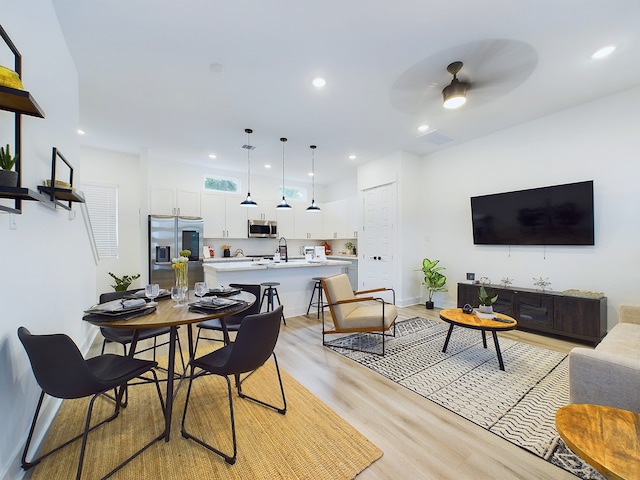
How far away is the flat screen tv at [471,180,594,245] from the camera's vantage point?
3.64 m

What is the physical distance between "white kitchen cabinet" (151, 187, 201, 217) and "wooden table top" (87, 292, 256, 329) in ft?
13.5

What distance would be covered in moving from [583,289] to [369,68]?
4.03m

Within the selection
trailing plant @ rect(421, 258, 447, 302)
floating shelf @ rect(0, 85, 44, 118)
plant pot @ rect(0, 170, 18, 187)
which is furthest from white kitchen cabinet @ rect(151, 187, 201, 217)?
trailing plant @ rect(421, 258, 447, 302)

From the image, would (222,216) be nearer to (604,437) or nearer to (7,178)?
(7,178)

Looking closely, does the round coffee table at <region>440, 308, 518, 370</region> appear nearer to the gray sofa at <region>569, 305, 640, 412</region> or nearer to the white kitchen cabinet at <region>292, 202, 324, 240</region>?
the gray sofa at <region>569, 305, 640, 412</region>

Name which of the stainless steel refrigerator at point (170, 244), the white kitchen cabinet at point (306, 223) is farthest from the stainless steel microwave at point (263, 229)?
the stainless steel refrigerator at point (170, 244)

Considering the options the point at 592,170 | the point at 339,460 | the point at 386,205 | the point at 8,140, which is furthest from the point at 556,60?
the point at 8,140

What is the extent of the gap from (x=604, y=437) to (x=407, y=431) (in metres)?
1.11

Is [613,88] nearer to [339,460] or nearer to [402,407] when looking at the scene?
[402,407]

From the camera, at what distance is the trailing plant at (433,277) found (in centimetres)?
507

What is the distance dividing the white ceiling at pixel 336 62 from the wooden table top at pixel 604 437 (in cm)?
278

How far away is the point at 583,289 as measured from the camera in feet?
12.1

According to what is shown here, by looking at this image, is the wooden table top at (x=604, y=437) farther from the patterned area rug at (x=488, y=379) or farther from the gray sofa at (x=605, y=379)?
the patterned area rug at (x=488, y=379)

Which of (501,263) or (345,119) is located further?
(501,263)
